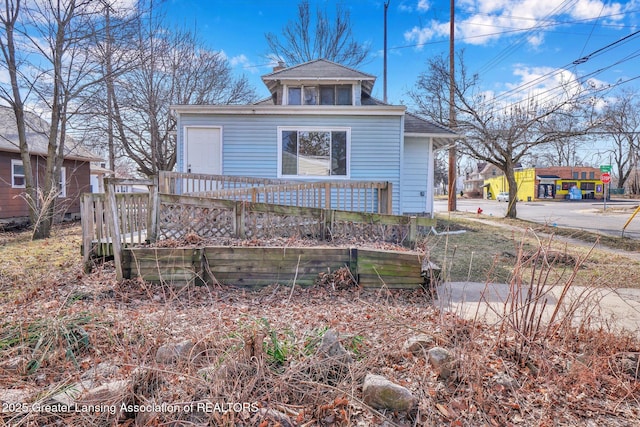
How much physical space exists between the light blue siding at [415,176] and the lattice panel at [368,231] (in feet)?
18.2

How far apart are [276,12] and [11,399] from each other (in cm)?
2236

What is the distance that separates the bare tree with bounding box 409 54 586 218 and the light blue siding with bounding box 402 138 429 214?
3.76 meters

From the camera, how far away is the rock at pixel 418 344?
99.7 inches

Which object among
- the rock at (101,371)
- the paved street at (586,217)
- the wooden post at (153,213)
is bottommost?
the rock at (101,371)

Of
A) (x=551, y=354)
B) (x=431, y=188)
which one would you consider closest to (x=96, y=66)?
(x=431, y=188)

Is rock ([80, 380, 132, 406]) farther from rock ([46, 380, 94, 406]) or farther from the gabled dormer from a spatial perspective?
the gabled dormer

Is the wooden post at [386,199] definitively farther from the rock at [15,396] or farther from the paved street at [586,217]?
the rock at [15,396]

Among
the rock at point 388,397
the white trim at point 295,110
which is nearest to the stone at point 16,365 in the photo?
the rock at point 388,397

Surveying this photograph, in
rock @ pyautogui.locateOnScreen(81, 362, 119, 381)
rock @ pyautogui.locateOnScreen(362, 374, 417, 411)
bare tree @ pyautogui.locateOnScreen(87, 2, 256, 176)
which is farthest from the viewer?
bare tree @ pyautogui.locateOnScreen(87, 2, 256, 176)

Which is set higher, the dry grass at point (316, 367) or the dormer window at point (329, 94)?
the dormer window at point (329, 94)

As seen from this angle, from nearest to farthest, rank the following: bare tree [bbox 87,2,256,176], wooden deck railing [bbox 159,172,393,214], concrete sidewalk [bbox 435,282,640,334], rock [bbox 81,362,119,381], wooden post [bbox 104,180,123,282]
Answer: rock [bbox 81,362,119,381], concrete sidewalk [bbox 435,282,640,334], wooden post [bbox 104,180,123,282], wooden deck railing [bbox 159,172,393,214], bare tree [bbox 87,2,256,176]

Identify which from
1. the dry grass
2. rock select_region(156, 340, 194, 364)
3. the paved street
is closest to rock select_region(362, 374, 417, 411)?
the dry grass

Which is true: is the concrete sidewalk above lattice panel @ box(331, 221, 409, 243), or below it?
below

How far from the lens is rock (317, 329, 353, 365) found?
2314 mm
